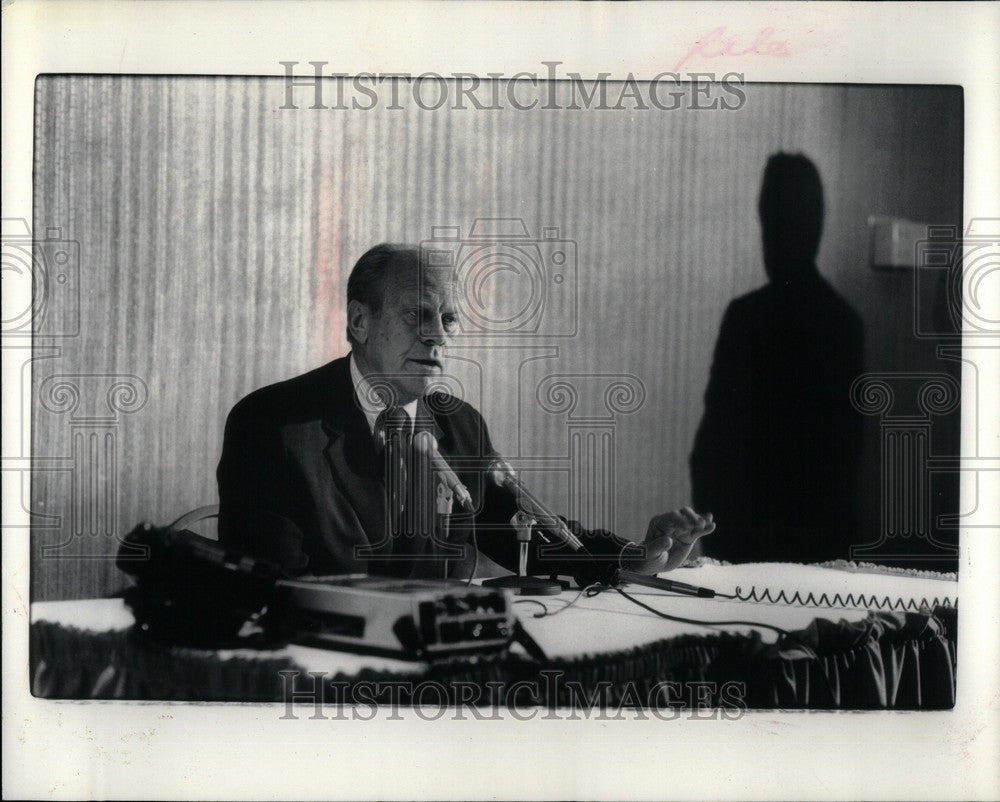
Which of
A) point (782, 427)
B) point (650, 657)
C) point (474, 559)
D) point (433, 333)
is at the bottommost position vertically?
point (650, 657)

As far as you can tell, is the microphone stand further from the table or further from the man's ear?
the man's ear

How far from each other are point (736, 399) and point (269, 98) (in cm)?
127

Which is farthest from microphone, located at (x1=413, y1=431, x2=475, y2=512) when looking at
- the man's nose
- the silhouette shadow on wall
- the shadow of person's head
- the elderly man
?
the shadow of person's head

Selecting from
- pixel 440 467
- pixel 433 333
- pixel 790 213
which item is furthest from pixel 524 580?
pixel 790 213

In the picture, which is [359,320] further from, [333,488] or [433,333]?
[333,488]

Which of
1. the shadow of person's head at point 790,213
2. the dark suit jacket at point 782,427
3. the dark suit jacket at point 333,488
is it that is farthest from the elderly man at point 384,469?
the shadow of person's head at point 790,213

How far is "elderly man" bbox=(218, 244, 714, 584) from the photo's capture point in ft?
7.52

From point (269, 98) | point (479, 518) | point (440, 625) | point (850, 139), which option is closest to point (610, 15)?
point (850, 139)

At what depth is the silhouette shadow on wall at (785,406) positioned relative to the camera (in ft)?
7.54

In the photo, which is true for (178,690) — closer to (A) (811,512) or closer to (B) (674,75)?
(A) (811,512)

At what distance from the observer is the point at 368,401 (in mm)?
2326

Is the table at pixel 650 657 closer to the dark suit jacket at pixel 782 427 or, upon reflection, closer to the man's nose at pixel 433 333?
the dark suit jacket at pixel 782 427

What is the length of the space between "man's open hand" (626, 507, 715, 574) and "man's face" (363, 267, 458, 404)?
62 centimetres

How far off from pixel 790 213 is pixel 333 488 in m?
1.22
